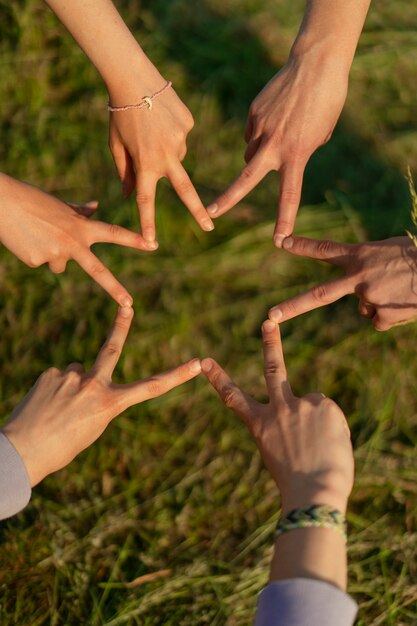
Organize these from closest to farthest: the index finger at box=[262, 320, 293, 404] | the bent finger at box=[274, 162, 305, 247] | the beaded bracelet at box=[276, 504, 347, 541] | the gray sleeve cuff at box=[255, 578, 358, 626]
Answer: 1. the gray sleeve cuff at box=[255, 578, 358, 626]
2. the beaded bracelet at box=[276, 504, 347, 541]
3. the index finger at box=[262, 320, 293, 404]
4. the bent finger at box=[274, 162, 305, 247]

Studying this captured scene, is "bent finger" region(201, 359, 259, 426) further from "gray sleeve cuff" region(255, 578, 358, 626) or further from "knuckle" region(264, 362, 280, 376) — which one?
"gray sleeve cuff" region(255, 578, 358, 626)

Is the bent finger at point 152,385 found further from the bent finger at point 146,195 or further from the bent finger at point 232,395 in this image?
the bent finger at point 146,195

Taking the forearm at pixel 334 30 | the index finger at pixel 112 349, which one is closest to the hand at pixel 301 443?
the index finger at pixel 112 349

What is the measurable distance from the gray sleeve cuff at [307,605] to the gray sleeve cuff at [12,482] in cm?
63

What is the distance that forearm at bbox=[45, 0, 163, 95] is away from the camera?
6.83ft

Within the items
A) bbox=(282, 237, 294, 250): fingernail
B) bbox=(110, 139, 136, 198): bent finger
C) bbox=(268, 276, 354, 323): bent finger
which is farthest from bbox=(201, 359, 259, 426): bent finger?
bbox=(110, 139, 136, 198): bent finger

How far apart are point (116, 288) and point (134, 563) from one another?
0.80 meters

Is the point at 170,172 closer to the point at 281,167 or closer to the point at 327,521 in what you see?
the point at 281,167

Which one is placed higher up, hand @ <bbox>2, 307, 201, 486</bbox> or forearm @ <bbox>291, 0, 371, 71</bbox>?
forearm @ <bbox>291, 0, 371, 71</bbox>

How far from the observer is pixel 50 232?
2.10 m

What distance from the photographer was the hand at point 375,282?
78.2 inches

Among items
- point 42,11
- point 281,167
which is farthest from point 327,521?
point 42,11

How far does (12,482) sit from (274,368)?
0.67 meters

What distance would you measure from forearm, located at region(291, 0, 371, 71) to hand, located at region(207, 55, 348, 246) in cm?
3
